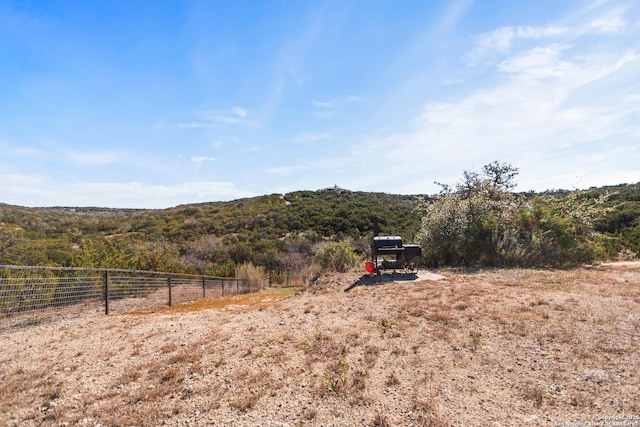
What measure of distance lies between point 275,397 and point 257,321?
2.54 meters

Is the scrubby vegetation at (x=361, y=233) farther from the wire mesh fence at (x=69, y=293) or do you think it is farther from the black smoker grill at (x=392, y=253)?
the black smoker grill at (x=392, y=253)

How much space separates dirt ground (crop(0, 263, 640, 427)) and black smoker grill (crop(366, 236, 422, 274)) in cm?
279

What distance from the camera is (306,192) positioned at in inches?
2028

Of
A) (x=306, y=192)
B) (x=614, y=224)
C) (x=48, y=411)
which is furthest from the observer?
(x=306, y=192)

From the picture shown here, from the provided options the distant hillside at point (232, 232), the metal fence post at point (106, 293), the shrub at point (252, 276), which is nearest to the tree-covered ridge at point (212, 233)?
the distant hillside at point (232, 232)

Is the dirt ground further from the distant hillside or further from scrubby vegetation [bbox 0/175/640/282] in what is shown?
the distant hillside

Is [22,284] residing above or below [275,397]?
above

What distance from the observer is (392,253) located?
8852mm

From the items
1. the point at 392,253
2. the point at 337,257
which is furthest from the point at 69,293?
the point at 337,257

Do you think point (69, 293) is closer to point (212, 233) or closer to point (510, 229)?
point (510, 229)

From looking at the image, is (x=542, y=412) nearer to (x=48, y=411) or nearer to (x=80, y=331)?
(x=48, y=411)

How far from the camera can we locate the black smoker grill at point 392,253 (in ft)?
29.0

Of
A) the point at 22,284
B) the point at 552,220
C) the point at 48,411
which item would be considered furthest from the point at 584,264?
the point at 22,284

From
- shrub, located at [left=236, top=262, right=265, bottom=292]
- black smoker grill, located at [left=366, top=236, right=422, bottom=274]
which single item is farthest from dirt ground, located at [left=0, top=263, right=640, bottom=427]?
shrub, located at [left=236, top=262, right=265, bottom=292]
